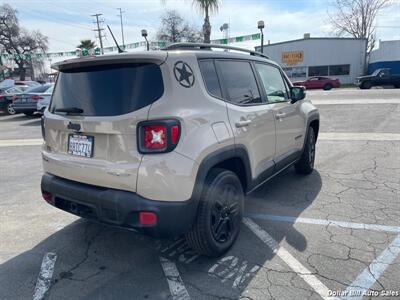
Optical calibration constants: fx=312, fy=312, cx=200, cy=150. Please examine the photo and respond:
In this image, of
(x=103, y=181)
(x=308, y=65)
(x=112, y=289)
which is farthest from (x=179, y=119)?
(x=308, y=65)

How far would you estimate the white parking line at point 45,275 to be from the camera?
8.46ft

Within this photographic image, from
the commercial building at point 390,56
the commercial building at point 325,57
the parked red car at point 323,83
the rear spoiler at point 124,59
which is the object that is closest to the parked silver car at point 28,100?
the rear spoiler at point 124,59

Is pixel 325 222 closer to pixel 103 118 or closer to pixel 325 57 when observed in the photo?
pixel 103 118

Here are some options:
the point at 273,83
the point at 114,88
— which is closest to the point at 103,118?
the point at 114,88

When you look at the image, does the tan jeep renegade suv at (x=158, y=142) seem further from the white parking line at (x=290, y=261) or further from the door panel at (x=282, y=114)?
the door panel at (x=282, y=114)

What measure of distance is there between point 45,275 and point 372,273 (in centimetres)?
291

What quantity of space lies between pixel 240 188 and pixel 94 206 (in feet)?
4.72

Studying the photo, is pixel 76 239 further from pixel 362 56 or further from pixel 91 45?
pixel 91 45

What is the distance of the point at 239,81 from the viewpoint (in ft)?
10.9

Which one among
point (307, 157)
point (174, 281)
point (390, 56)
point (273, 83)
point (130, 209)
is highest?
point (390, 56)

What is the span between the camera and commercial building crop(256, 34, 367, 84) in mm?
34062

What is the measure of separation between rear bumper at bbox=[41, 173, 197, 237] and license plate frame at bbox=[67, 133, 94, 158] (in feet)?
0.94

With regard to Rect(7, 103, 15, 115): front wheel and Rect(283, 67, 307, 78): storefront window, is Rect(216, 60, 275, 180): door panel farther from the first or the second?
Rect(283, 67, 307, 78): storefront window

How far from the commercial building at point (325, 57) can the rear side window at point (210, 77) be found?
3455 cm
